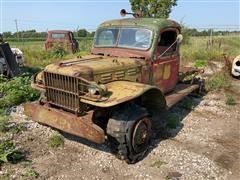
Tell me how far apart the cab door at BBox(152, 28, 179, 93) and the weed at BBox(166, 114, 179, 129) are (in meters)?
0.58

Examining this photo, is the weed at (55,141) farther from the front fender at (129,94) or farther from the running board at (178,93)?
the running board at (178,93)

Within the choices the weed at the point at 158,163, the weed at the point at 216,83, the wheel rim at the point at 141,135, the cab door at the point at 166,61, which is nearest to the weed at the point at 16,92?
the cab door at the point at 166,61

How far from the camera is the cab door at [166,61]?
23.5 ft

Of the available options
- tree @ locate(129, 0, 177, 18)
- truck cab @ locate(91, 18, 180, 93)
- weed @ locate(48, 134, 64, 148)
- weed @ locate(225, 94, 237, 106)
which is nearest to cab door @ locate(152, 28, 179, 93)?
truck cab @ locate(91, 18, 180, 93)

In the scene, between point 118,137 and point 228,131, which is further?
point 228,131

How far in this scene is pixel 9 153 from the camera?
5.47 meters

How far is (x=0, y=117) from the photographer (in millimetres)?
7047

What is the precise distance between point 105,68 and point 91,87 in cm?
66

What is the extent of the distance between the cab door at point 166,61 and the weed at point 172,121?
579mm

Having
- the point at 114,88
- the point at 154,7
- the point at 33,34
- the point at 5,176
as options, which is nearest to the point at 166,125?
the point at 114,88

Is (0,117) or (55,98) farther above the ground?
(55,98)

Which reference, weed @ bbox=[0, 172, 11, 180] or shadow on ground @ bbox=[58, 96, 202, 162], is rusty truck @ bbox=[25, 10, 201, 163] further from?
weed @ bbox=[0, 172, 11, 180]

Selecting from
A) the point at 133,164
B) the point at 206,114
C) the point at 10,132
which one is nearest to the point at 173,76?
the point at 206,114

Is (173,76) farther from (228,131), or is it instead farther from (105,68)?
(105,68)
